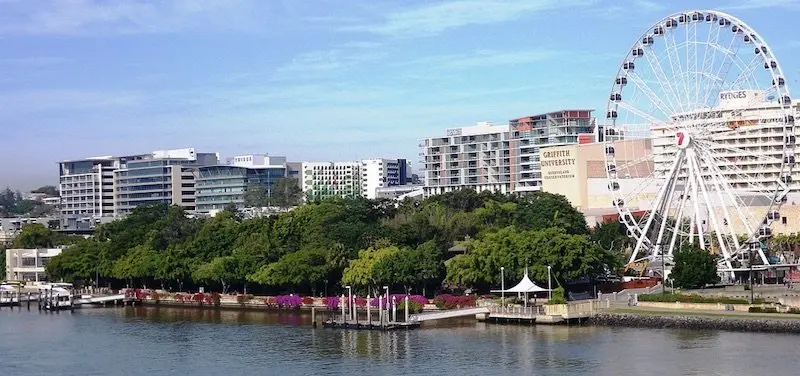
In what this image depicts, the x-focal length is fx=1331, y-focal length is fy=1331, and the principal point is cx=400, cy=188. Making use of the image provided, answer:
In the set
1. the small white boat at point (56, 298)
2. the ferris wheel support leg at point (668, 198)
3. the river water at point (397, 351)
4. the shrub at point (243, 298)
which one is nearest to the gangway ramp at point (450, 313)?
the river water at point (397, 351)

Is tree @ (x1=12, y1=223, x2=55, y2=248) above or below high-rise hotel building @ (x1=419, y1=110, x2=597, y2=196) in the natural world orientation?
below

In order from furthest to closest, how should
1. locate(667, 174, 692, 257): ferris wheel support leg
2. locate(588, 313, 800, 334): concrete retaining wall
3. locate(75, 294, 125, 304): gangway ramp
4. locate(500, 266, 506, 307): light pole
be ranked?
locate(75, 294, 125, 304): gangway ramp → locate(667, 174, 692, 257): ferris wheel support leg → locate(500, 266, 506, 307): light pole → locate(588, 313, 800, 334): concrete retaining wall

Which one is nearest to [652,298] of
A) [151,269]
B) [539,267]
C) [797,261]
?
[539,267]

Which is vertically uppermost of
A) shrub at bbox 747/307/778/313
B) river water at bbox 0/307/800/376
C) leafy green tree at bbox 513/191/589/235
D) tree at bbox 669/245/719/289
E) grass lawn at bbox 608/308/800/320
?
leafy green tree at bbox 513/191/589/235

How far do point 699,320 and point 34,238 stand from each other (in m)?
106

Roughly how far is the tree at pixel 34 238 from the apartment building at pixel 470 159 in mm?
53836

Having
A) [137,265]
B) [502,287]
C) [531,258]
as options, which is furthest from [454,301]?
[137,265]

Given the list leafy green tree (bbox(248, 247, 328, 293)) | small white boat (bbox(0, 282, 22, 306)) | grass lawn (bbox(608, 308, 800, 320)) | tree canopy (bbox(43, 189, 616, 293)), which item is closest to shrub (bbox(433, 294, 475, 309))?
tree canopy (bbox(43, 189, 616, 293))

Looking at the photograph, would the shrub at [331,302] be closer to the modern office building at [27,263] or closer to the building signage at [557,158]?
the building signage at [557,158]

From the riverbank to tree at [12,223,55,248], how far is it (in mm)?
98192

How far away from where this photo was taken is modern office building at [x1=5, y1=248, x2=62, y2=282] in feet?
464

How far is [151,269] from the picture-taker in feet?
362

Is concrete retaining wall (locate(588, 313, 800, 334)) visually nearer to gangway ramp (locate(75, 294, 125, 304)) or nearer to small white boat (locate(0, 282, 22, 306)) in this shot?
gangway ramp (locate(75, 294, 125, 304))

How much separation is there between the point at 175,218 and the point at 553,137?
2382 inches
